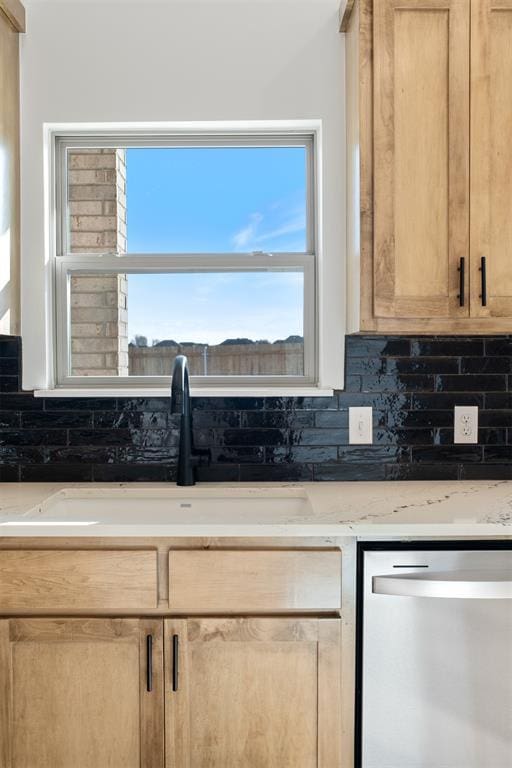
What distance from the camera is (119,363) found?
229 cm

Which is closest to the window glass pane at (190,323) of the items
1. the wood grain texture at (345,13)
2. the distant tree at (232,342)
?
the distant tree at (232,342)

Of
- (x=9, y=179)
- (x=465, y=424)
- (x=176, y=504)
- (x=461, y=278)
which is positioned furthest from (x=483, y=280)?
(x=9, y=179)

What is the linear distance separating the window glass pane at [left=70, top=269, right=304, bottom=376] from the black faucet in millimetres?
252

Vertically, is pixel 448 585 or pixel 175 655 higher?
pixel 448 585

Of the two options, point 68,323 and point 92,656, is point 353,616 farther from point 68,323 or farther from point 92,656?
point 68,323

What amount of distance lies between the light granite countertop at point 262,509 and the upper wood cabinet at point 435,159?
53cm

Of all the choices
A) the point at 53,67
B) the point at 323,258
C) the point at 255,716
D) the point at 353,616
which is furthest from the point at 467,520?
the point at 53,67

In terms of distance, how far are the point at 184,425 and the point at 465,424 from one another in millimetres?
970

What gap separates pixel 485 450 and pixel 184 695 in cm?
128

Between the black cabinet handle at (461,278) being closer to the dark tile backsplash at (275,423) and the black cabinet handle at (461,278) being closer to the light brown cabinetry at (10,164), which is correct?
the dark tile backsplash at (275,423)

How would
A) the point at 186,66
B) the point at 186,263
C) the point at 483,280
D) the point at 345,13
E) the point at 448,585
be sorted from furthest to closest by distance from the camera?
1. the point at 186,263
2. the point at 186,66
3. the point at 345,13
4. the point at 483,280
5. the point at 448,585

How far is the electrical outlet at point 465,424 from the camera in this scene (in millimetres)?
2215

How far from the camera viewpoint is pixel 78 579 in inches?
63.4

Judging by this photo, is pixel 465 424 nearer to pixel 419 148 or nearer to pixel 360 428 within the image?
pixel 360 428
